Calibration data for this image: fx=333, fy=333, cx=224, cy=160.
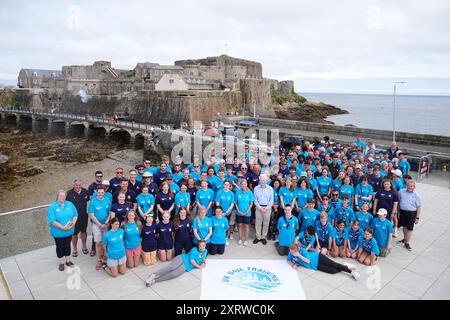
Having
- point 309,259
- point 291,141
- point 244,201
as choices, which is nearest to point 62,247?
point 244,201

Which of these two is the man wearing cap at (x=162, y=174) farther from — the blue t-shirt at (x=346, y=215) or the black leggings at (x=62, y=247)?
the blue t-shirt at (x=346, y=215)

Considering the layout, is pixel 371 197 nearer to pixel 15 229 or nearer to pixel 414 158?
pixel 414 158

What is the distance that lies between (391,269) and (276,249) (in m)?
2.12

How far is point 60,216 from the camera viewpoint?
19.5 feet

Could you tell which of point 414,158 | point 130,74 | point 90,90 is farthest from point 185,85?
point 414,158

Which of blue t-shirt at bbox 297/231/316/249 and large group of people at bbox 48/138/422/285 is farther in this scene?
blue t-shirt at bbox 297/231/316/249

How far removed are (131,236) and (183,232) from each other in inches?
37.4

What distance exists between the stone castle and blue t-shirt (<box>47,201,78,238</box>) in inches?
1243

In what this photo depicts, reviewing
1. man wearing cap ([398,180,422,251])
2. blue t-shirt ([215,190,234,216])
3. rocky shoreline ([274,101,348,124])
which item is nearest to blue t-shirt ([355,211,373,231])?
man wearing cap ([398,180,422,251])

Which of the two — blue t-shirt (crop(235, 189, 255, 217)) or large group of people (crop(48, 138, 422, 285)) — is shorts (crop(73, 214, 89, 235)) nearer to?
large group of people (crop(48, 138, 422, 285))

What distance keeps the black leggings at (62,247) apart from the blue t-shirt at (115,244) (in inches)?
34.4

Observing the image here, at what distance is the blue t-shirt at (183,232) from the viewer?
6266 millimetres

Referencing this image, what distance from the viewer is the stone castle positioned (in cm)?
3947

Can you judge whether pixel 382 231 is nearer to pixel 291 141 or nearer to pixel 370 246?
pixel 370 246
